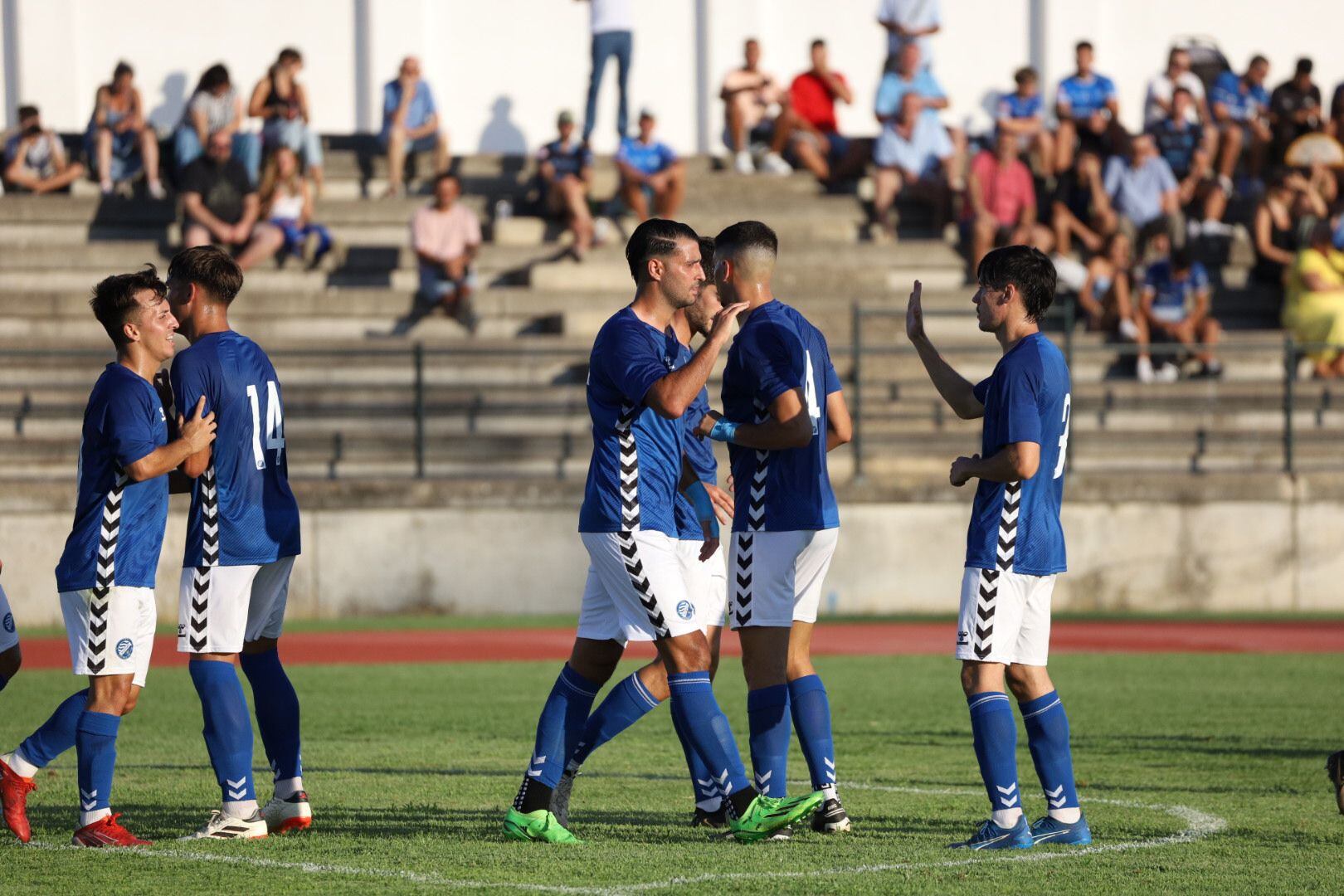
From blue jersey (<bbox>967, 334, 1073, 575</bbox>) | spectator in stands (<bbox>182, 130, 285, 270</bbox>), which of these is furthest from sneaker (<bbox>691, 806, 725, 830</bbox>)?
spectator in stands (<bbox>182, 130, 285, 270</bbox>)

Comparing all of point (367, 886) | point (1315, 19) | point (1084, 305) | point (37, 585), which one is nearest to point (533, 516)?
point (37, 585)

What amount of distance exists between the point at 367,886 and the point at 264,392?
201 centimetres

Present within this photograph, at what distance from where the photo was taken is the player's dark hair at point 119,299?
7.33 meters

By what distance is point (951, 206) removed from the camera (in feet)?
75.7

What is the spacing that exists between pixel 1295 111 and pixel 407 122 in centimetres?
1066

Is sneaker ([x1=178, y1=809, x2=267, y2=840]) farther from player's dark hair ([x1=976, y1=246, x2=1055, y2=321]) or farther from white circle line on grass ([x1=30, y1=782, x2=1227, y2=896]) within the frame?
player's dark hair ([x1=976, y1=246, x2=1055, y2=321])

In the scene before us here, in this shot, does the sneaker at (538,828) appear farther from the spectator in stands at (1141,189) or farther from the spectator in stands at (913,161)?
the spectator in stands at (913,161)

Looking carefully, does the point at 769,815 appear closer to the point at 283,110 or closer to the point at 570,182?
the point at 570,182

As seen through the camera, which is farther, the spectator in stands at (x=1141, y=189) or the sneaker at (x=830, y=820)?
the spectator in stands at (x=1141, y=189)

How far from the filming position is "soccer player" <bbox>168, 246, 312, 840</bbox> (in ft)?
23.8

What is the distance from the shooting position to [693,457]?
8.19 metres

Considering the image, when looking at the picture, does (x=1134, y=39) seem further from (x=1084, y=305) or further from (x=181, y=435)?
(x=181, y=435)

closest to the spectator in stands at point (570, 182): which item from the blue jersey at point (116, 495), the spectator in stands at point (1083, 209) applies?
the spectator in stands at point (1083, 209)

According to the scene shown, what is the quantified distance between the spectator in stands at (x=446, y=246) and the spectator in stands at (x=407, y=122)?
227 cm
